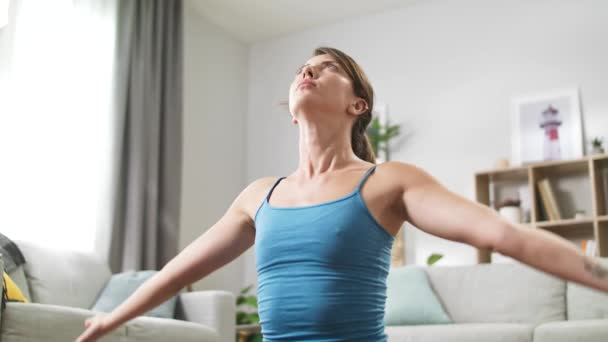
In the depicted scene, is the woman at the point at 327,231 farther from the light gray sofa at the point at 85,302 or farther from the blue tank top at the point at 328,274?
the light gray sofa at the point at 85,302

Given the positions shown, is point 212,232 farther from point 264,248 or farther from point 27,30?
point 27,30

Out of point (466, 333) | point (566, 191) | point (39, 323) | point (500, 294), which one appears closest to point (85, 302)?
point (39, 323)

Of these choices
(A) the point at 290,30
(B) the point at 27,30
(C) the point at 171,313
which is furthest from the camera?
(A) the point at 290,30

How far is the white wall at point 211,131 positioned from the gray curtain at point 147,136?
0.46 meters

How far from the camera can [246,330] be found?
4.21 metres

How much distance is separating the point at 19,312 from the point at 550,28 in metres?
3.85

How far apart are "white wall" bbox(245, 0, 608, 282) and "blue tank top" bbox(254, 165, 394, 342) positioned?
379cm

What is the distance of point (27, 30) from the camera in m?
3.91

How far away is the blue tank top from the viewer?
987 mm

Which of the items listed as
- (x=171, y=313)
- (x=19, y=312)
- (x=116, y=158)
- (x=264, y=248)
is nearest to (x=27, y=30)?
(x=116, y=158)

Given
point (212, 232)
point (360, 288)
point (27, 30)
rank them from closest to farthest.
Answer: point (360, 288) < point (212, 232) < point (27, 30)

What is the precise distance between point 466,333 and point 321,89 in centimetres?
228

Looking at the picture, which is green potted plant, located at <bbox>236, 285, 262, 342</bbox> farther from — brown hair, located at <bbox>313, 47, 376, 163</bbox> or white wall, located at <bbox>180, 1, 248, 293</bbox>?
brown hair, located at <bbox>313, 47, 376, 163</bbox>

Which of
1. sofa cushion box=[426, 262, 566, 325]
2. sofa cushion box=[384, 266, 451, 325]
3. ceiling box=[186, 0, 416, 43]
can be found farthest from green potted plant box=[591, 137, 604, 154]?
ceiling box=[186, 0, 416, 43]
